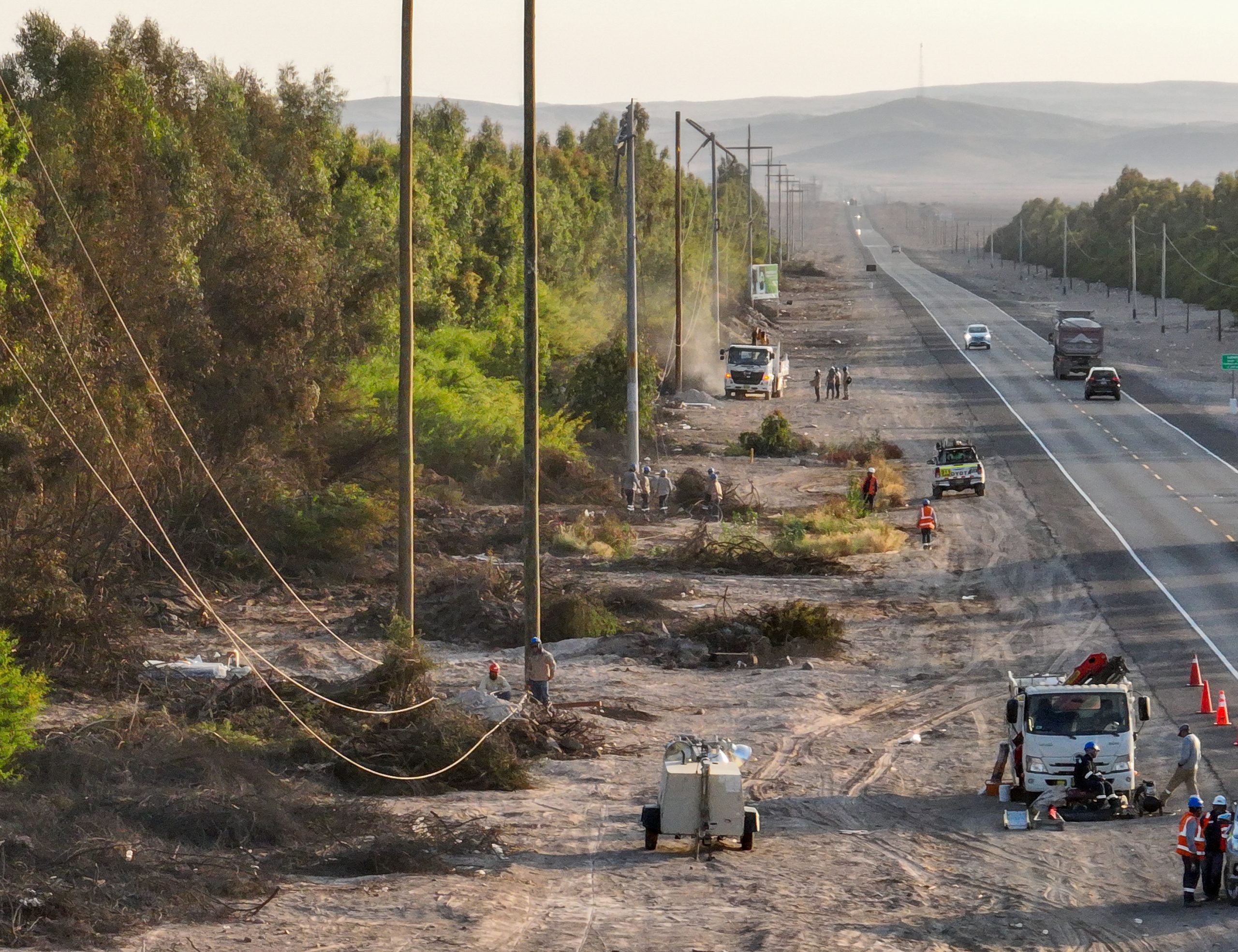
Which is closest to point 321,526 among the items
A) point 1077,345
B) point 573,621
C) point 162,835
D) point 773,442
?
point 573,621

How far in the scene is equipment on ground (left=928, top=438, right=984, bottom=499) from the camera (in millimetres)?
46844

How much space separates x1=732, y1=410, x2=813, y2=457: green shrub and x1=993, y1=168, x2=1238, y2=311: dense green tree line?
53.9 metres

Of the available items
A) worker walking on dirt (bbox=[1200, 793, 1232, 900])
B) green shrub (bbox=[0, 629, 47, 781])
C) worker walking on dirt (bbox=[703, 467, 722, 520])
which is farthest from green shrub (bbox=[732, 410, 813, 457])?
worker walking on dirt (bbox=[1200, 793, 1232, 900])

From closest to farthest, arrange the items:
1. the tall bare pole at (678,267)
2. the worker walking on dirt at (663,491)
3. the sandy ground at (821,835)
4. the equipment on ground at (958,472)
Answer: the sandy ground at (821,835) < the worker walking on dirt at (663,491) < the equipment on ground at (958,472) < the tall bare pole at (678,267)

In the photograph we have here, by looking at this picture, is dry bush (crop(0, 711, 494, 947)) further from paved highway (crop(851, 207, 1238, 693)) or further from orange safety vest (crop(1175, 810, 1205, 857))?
paved highway (crop(851, 207, 1238, 693))

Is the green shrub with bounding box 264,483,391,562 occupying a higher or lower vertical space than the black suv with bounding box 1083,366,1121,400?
lower

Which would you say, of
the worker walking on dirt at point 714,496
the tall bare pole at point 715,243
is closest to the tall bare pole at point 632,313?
the worker walking on dirt at point 714,496

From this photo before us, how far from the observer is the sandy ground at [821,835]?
14977 millimetres

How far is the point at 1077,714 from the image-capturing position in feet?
67.1

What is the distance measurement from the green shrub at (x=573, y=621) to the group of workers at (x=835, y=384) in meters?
40.7

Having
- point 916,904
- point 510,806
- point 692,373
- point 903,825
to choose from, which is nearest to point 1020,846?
point 903,825

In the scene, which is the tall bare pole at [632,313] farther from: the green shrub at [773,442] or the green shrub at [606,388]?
the green shrub at [773,442]

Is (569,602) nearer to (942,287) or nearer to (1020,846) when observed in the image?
(1020,846)

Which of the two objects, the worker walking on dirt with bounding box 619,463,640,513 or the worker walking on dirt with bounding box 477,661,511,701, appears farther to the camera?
the worker walking on dirt with bounding box 619,463,640,513
